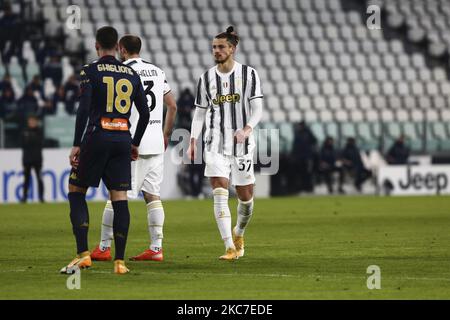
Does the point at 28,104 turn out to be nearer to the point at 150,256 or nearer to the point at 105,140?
the point at 150,256

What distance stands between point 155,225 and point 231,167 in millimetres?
929

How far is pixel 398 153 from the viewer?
27.6m

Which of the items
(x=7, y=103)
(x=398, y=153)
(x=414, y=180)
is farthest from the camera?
(x=414, y=180)

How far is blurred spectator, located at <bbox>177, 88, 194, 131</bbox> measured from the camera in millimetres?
24938

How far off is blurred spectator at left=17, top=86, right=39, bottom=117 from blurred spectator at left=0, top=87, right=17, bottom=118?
0.40 ft

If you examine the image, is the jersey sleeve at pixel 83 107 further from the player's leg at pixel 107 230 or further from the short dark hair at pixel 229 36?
the short dark hair at pixel 229 36

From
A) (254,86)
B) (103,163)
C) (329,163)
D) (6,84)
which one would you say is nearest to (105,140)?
(103,163)

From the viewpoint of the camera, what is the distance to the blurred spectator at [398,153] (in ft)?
90.6

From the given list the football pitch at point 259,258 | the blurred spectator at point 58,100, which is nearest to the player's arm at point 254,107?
the football pitch at point 259,258

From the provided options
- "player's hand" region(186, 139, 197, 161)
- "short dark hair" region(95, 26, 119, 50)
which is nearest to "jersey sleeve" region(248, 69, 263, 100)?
"player's hand" region(186, 139, 197, 161)

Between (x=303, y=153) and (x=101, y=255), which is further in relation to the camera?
(x=303, y=153)
